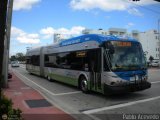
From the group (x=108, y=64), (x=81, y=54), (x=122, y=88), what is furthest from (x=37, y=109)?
(x=81, y=54)

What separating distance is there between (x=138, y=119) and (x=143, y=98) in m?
4.14

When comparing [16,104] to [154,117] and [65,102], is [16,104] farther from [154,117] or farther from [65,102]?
[154,117]

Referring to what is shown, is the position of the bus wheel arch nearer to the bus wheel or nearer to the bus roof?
the bus wheel

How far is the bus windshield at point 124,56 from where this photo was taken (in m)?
12.2

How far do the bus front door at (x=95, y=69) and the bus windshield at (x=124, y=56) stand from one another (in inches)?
29.4

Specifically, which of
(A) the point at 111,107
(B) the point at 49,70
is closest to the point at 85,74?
(A) the point at 111,107

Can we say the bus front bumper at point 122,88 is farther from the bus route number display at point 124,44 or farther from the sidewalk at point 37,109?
the sidewalk at point 37,109

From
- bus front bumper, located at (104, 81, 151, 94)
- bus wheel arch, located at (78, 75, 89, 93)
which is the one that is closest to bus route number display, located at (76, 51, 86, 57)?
bus wheel arch, located at (78, 75, 89, 93)

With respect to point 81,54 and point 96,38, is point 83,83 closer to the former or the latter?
point 81,54

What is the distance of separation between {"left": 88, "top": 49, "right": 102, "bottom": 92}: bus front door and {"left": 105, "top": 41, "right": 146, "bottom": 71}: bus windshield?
75 centimetres

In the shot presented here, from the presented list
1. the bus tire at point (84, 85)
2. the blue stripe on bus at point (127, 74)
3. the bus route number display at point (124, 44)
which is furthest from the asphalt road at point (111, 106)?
the bus route number display at point (124, 44)

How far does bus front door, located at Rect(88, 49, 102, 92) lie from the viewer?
1278 cm

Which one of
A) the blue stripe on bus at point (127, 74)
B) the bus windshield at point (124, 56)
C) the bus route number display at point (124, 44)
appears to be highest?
the bus route number display at point (124, 44)

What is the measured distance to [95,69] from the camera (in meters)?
13.1
